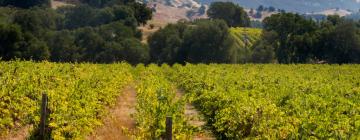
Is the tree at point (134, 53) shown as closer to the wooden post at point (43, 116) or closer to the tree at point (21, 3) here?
the tree at point (21, 3)

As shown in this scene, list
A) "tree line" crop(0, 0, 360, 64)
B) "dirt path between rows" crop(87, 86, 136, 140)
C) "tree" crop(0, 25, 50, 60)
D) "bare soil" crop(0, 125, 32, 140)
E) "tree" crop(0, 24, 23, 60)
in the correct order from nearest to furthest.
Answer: "bare soil" crop(0, 125, 32, 140), "dirt path between rows" crop(87, 86, 136, 140), "tree" crop(0, 24, 23, 60), "tree" crop(0, 25, 50, 60), "tree line" crop(0, 0, 360, 64)

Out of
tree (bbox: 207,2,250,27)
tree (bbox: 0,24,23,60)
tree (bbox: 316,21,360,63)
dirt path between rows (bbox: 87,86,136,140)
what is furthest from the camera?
tree (bbox: 207,2,250,27)

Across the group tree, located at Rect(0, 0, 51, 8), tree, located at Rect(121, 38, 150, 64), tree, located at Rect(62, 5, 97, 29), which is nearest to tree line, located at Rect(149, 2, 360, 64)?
tree, located at Rect(121, 38, 150, 64)

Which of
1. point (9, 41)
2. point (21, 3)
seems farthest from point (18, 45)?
point (21, 3)

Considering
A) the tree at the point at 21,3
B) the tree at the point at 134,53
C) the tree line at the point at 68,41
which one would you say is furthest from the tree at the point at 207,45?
the tree at the point at 21,3

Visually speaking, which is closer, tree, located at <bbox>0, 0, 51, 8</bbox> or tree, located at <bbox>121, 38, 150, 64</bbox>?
tree, located at <bbox>121, 38, 150, 64</bbox>

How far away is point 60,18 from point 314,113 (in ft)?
393

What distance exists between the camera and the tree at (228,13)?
136 metres

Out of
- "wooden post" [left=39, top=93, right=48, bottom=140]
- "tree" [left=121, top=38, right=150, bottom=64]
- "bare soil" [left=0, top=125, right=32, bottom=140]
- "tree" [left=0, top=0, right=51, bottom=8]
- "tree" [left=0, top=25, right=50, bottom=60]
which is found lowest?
"tree" [left=121, top=38, right=150, bottom=64]

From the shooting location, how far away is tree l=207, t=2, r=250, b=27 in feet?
445

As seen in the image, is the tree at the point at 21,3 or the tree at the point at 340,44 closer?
the tree at the point at 340,44

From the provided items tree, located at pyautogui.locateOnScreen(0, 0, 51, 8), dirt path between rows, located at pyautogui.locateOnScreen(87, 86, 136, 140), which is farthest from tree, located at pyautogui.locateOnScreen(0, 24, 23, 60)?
tree, located at pyautogui.locateOnScreen(0, 0, 51, 8)

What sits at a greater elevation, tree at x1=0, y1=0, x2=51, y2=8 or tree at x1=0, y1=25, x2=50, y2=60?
tree at x1=0, y1=0, x2=51, y2=8

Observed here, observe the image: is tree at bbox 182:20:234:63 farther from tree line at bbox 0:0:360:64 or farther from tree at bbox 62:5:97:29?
tree at bbox 62:5:97:29
